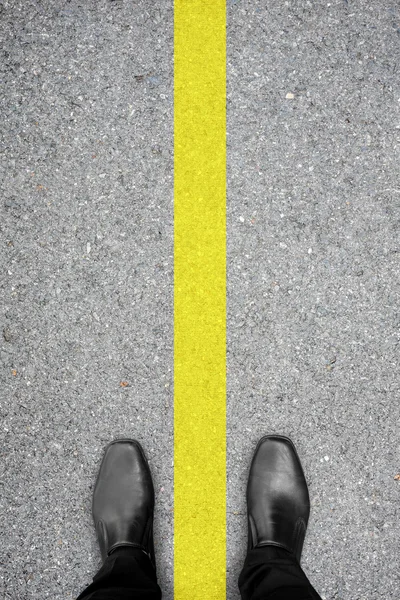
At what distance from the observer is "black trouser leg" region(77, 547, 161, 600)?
1.45m

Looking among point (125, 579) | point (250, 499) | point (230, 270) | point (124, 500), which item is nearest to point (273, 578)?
point (250, 499)

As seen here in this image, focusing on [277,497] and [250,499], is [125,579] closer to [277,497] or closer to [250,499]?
[250,499]

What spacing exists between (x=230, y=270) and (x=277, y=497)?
0.90m

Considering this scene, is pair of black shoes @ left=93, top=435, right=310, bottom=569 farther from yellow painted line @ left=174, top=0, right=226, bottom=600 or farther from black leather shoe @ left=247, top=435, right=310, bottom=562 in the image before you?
yellow painted line @ left=174, top=0, right=226, bottom=600

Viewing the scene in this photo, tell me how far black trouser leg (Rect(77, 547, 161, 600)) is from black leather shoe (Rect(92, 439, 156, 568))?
0.15ft

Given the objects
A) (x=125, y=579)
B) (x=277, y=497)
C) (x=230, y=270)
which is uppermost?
(x=230, y=270)

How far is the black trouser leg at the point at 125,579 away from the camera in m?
1.45

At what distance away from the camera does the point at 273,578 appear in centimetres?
151

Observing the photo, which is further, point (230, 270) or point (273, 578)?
point (230, 270)

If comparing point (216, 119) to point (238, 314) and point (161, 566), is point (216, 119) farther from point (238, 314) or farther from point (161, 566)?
point (161, 566)

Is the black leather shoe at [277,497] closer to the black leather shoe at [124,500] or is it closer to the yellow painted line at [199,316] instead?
the yellow painted line at [199,316]

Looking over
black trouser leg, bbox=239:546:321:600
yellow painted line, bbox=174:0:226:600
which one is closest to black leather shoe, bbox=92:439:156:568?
yellow painted line, bbox=174:0:226:600

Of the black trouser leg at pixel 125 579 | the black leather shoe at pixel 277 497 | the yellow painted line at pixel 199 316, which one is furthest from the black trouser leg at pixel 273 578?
the black trouser leg at pixel 125 579

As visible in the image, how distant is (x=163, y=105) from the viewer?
1.70 metres
